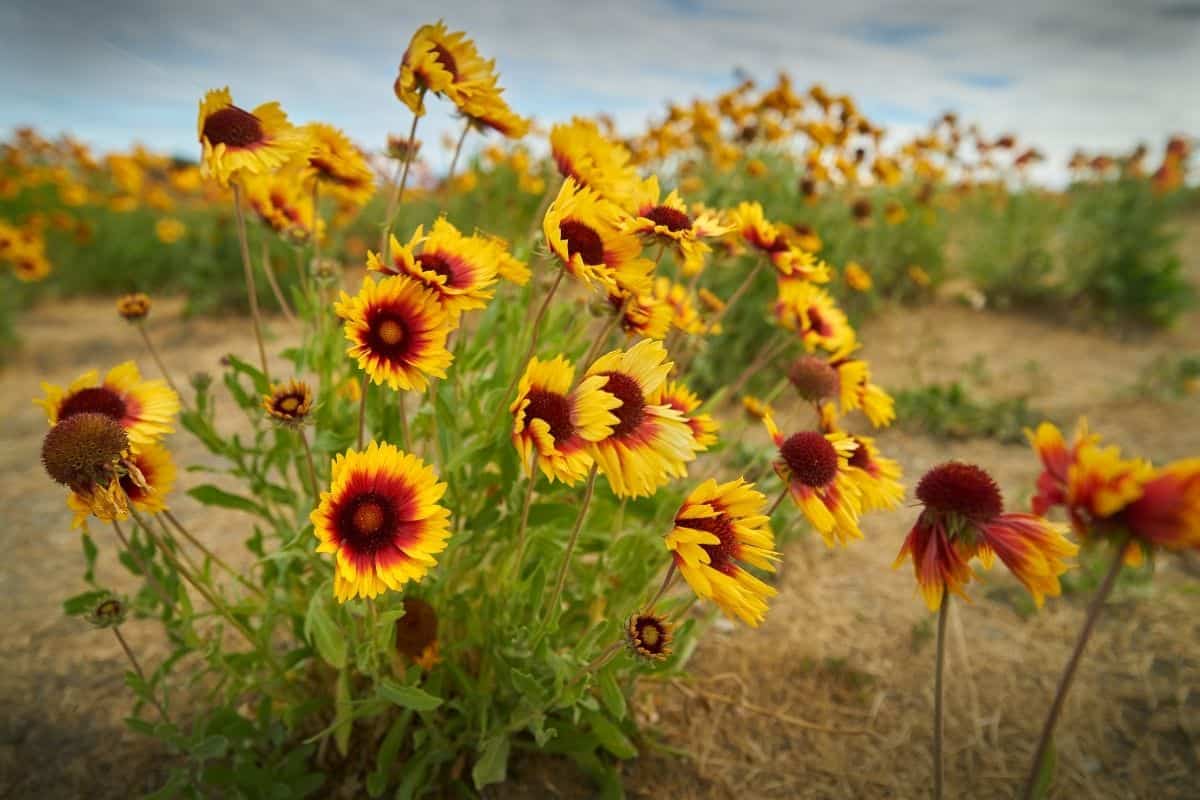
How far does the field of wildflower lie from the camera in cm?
88

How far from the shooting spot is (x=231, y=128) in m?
1.01

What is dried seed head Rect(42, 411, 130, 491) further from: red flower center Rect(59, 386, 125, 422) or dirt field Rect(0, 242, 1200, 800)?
dirt field Rect(0, 242, 1200, 800)

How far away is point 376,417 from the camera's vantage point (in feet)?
4.11

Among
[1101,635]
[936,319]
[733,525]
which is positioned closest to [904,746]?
[1101,635]

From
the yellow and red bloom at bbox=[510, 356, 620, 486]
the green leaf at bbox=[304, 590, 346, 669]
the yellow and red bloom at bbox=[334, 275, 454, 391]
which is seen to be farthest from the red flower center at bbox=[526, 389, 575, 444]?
the green leaf at bbox=[304, 590, 346, 669]

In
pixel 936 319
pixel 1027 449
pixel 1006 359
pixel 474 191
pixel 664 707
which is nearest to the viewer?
pixel 664 707

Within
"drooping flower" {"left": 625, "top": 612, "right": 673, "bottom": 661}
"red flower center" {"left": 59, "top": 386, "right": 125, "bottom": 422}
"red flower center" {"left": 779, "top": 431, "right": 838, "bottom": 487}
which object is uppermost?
"red flower center" {"left": 779, "top": 431, "right": 838, "bottom": 487}

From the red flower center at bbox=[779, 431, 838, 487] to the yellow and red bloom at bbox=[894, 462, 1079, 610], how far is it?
131 mm

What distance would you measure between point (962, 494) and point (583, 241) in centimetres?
65

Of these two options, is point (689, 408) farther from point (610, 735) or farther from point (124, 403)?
point (124, 403)

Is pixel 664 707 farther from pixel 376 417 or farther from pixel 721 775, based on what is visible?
pixel 376 417

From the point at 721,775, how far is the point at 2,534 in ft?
8.15

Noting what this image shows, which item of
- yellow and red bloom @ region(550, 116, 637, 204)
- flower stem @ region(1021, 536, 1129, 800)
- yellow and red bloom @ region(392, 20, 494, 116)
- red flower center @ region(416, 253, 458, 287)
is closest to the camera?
flower stem @ region(1021, 536, 1129, 800)

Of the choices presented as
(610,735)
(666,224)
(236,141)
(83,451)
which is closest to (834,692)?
(610,735)
